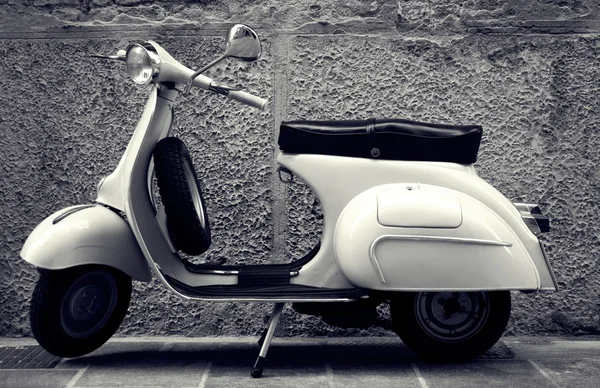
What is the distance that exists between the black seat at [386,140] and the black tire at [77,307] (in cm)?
85

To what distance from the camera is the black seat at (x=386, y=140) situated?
139 inches

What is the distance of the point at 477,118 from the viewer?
14.1ft

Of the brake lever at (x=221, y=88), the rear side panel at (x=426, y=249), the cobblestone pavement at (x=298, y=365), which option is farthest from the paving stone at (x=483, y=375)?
the brake lever at (x=221, y=88)

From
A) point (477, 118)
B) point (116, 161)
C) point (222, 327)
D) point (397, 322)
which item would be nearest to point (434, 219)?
point (397, 322)

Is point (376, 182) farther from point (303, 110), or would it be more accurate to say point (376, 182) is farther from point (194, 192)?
point (303, 110)

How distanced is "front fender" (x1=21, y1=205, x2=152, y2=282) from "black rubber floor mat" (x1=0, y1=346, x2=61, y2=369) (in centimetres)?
52

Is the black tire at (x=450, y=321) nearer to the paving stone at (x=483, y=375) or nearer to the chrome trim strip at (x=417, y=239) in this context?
the paving stone at (x=483, y=375)

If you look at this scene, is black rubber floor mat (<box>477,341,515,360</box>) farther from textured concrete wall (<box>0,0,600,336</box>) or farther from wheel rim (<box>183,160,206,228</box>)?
wheel rim (<box>183,160,206,228</box>)

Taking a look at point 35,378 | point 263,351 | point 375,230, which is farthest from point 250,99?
point 35,378

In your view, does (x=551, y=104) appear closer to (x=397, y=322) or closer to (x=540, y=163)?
(x=540, y=163)

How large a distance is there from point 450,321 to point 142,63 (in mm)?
1491

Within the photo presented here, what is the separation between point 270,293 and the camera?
353cm

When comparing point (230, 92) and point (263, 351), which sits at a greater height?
point (230, 92)

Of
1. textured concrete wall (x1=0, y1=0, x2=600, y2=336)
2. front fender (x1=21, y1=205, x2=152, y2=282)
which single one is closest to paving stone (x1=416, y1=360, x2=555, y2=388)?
textured concrete wall (x1=0, y1=0, x2=600, y2=336)
